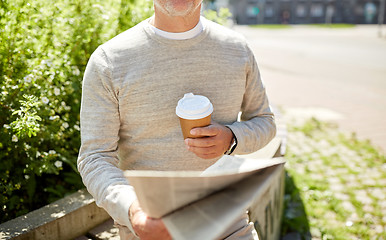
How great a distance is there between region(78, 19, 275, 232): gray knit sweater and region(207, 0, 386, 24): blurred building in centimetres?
4917

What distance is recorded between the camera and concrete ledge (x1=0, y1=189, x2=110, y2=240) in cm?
181

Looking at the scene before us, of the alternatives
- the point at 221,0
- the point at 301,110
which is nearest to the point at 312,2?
the point at 221,0

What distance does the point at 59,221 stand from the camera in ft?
6.32

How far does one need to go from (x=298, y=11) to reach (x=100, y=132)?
175 ft

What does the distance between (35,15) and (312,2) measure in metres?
53.7

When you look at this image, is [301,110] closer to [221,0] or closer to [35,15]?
[35,15]

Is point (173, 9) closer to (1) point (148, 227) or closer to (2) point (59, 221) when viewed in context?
(1) point (148, 227)

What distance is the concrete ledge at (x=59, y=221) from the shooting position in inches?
71.2

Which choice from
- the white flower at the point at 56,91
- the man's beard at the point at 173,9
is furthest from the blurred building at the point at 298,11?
the man's beard at the point at 173,9

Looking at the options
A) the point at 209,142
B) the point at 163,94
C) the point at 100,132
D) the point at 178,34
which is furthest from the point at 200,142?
the point at 178,34

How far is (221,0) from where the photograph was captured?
2036 inches

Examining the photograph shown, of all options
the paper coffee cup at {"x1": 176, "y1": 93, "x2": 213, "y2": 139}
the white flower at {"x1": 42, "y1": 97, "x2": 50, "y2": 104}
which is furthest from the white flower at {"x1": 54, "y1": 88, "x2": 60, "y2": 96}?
the paper coffee cup at {"x1": 176, "y1": 93, "x2": 213, "y2": 139}

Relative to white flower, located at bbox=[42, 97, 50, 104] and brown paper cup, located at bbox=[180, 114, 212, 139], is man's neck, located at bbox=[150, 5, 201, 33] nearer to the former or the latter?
brown paper cup, located at bbox=[180, 114, 212, 139]

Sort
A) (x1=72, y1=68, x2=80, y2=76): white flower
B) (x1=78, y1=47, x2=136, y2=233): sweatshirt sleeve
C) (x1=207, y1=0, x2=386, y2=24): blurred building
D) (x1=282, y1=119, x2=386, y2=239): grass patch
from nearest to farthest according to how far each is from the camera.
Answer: (x1=78, y1=47, x2=136, y2=233): sweatshirt sleeve < (x1=72, y1=68, x2=80, y2=76): white flower < (x1=282, y1=119, x2=386, y2=239): grass patch < (x1=207, y1=0, x2=386, y2=24): blurred building
